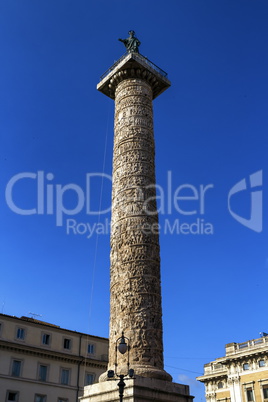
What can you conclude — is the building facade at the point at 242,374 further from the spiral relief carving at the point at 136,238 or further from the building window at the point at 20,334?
the spiral relief carving at the point at 136,238

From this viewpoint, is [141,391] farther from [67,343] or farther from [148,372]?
[67,343]

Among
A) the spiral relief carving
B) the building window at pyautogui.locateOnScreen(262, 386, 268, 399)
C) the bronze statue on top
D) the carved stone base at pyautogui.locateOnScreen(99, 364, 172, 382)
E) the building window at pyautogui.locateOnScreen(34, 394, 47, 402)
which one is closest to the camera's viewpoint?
the carved stone base at pyautogui.locateOnScreen(99, 364, 172, 382)

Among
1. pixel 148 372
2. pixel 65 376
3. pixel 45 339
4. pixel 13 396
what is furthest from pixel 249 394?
pixel 148 372

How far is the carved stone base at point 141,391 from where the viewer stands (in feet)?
28.2

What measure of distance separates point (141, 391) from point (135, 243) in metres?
3.33

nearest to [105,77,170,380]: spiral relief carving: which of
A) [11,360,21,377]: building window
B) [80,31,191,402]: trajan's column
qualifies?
[80,31,191,402]: trajan's column

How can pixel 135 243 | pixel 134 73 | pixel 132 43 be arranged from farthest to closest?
pixel 132 43
pixel 134 73
pixel 135 243

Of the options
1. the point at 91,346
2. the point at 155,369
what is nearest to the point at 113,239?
the point at 155,369

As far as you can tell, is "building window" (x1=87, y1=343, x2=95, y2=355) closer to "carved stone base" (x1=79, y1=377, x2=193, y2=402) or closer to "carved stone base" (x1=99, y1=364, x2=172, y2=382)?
"carved stone base" (x1=79, y1=377, x2=193, y2=402)

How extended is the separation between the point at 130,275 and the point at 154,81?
649cm

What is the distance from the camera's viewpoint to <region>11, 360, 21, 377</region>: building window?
780 inches

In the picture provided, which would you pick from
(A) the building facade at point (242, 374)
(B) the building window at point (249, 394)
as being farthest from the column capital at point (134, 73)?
(B) the building window at point (249, 394)

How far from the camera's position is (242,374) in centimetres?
2550

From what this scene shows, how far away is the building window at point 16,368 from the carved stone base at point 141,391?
37.4 ft
